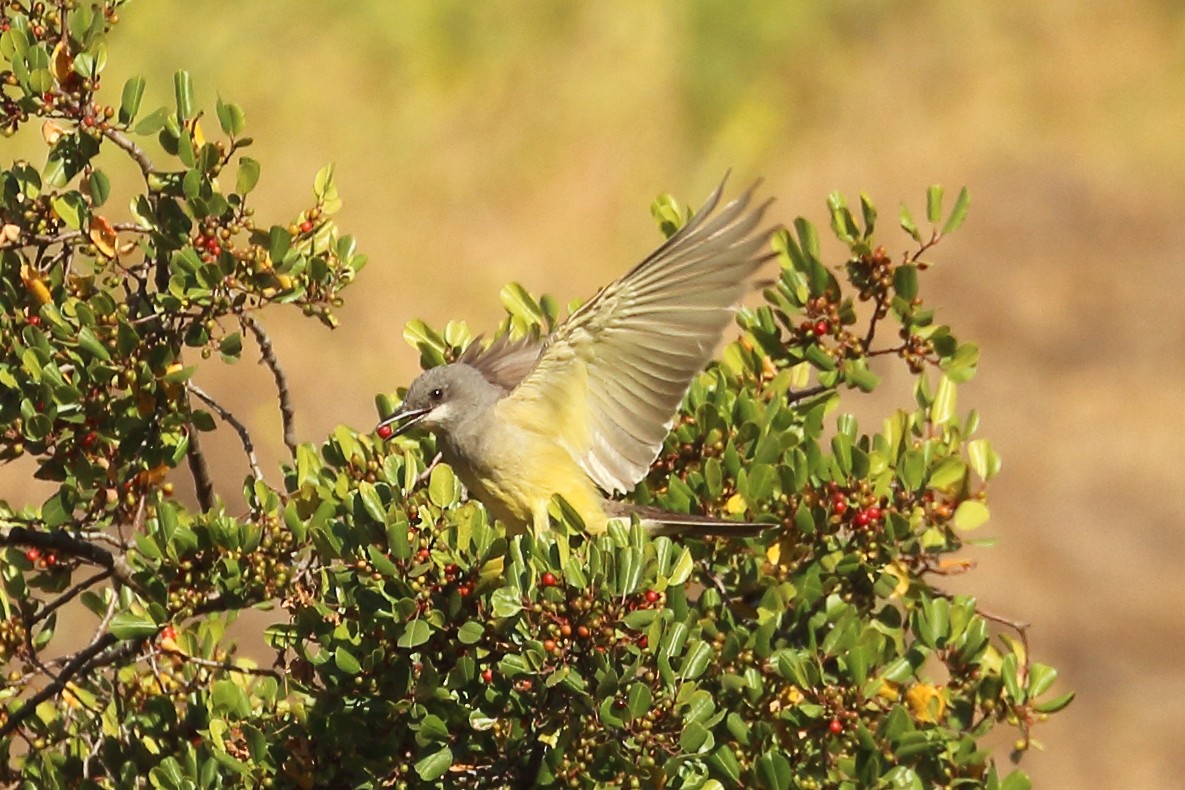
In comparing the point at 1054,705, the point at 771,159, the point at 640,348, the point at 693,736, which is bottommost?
the point at 693,736

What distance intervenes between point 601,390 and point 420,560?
1278 millimetres

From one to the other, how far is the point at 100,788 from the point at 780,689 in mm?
1766

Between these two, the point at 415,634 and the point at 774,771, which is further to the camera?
the point at 774,771

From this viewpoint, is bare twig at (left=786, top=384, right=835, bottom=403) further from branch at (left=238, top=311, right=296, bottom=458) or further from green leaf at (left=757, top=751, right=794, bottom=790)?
branch at (left=238, top=311, right=296, bottom=458)

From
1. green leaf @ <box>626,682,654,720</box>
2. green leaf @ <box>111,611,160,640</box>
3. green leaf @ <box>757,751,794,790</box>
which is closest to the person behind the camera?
green leaf @ <box>626,682,654,720</box>

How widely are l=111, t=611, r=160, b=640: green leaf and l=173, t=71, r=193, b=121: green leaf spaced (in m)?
1.21

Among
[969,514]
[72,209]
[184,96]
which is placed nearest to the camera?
[72,209]

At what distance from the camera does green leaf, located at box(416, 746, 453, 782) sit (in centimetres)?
357

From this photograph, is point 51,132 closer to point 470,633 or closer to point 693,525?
point 470,633

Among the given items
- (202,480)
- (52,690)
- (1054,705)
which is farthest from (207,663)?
(1054,705)

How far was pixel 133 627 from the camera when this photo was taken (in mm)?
3820

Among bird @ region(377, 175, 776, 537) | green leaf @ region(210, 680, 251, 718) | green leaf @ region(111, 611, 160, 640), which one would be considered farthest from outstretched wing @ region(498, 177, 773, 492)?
green leaf @ region(111, 611, 160, 640)

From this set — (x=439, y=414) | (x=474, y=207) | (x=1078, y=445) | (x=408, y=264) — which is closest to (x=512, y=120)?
(x=474, y=207)

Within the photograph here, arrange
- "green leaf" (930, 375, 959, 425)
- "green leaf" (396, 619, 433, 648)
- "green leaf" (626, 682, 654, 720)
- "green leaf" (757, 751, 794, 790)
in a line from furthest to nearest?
"green leaf" (930, 375, 959, 425)
"green leaf" (757, 751, 794, 790)
"green leaf" (396, 619, 433, 648)
"green leaf" (626, 682, 654, 720)
